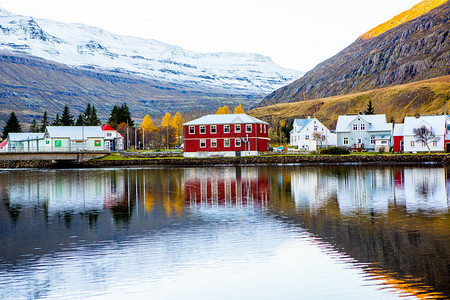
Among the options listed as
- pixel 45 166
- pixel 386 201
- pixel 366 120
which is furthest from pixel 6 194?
pixel 366 120

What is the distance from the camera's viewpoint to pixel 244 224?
77.9ft

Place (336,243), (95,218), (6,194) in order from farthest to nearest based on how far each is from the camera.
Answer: (6,194) → (95,218) → (336,243)

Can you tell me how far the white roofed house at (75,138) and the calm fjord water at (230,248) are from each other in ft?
254

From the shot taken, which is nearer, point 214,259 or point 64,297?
point 64,297

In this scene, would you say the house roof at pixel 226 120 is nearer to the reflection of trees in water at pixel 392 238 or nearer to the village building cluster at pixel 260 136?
the village building cluster at pixel 260 136

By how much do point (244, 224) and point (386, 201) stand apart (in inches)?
467

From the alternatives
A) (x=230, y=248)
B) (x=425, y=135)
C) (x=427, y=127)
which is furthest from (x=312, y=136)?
(x=230, y=248)

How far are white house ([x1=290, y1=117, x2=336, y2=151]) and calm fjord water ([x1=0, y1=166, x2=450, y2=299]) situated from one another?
7616cm

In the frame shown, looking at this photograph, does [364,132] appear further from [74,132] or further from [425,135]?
[74,132]

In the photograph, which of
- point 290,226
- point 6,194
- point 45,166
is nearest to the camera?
point 290,226

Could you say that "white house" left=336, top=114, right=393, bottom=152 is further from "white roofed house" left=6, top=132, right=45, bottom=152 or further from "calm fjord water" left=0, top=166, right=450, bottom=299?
"calm fjord water" left=0, top=166, right=450, bottom=299

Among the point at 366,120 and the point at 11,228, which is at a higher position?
the point at 366,120

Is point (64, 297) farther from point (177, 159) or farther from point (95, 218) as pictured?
point (177, 159)

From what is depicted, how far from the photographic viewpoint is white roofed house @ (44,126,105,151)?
358 feet
